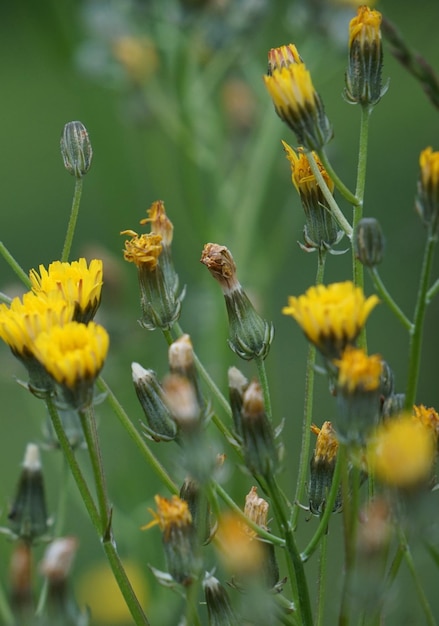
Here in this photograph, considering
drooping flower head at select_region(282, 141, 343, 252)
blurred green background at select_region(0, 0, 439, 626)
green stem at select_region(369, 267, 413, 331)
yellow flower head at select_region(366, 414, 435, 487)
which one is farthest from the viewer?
blurred green background at select_region(0, 0, 439, 626)

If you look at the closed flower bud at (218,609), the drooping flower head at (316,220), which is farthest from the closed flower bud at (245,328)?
the closed flower bud at (218,609)

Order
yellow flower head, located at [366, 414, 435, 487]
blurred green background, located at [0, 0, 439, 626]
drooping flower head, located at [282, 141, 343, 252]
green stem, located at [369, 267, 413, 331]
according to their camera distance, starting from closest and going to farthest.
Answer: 1. yellow flower head, located at [366, 414, 435, 487]
2. green stem, located at [369, 267, 413, 331]
3. drooping flower head, located at [282, 141, 343, 252]
4. blurred green background, located at [0, 0, 439, 626]

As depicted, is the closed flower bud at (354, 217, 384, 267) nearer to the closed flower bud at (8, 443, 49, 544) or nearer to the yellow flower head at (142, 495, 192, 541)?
the yellow flower head at (142, 495, 192, 541)

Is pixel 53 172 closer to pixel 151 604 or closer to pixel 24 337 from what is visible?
pixel 151 604

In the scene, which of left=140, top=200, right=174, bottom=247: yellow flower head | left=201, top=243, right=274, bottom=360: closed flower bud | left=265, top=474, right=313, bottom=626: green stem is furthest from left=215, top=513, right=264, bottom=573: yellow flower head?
left=140, top=200, right=174, bottom=247: yellow flower head

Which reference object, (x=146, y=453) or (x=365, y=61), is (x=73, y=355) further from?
(x=365, y=61)
